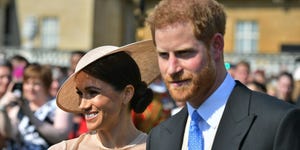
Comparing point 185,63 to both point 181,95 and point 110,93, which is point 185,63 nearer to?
point 181,95

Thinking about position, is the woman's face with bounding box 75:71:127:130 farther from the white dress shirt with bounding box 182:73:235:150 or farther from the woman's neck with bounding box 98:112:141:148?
the white dress shirt with bounding box 182:73:235:150

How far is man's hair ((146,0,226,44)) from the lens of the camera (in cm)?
252

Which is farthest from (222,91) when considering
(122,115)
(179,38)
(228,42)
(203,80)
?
(228,42)

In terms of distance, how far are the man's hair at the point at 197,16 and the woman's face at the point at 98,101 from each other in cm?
100

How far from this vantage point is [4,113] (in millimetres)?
5238

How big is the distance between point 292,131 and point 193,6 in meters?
0.67

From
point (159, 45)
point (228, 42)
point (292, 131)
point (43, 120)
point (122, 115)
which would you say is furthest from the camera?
point (228, 42)

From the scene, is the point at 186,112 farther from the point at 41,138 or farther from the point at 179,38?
the point at 41,138

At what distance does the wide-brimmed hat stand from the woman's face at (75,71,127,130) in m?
0.10

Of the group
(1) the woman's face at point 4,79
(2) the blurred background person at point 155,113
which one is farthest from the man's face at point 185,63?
(1) the woman's face at point 4,79

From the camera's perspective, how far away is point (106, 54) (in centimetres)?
351

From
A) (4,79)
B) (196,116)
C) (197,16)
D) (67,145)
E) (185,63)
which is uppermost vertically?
(197,16)

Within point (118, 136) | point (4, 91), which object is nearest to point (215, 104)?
point (118, 136)

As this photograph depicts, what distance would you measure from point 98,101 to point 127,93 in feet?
0.80
